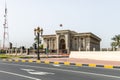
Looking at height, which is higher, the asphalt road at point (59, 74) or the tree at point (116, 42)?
the tree at point (116, 42)

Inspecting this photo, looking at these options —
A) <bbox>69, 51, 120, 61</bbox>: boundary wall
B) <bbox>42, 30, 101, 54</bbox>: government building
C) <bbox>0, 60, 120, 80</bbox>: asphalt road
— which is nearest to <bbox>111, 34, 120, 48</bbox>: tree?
<bbox>42, 30, 101, 54</bbox>: government building

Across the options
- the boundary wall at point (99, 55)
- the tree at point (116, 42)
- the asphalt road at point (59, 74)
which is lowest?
the asphalt road at point (59, 74)

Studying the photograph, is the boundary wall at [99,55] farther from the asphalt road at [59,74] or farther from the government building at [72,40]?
the government building at [72,40]

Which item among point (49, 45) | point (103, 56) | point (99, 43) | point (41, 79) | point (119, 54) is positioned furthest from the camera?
point (99, 43)

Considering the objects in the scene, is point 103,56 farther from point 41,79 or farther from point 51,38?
point 51,38

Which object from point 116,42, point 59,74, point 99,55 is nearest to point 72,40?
point 116,42

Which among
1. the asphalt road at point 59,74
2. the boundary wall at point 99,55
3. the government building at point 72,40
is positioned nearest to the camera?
the asphalt road at point 59,74

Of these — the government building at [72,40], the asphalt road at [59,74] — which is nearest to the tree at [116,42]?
the government building at [72,40]

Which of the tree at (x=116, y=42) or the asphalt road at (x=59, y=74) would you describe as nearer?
the asphalt road at (x=59, y=74)

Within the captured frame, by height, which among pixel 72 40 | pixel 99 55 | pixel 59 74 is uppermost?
pixel 72 40

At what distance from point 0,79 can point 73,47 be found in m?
79.9

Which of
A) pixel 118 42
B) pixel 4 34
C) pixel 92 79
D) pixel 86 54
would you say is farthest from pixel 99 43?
pixel 92 79

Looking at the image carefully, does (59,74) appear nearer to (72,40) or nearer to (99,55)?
(99,55)

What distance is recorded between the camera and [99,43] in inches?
4700
